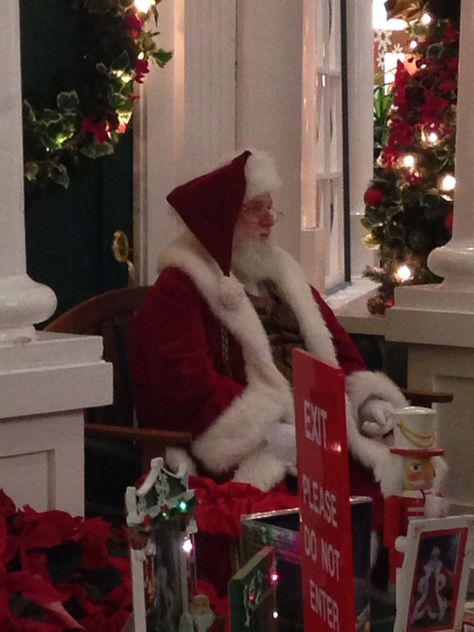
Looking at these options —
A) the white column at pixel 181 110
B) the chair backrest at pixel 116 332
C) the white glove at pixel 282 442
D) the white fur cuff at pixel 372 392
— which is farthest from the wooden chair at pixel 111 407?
the white fur cuff at pixel 372 392

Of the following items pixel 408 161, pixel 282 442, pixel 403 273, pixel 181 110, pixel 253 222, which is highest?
pixel 181 110

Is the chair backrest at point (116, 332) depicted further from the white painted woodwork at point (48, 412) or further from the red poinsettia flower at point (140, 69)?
the white painted woodwork at point (48, 412)

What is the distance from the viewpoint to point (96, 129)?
3.63 meters

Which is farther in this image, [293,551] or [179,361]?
[179,361]

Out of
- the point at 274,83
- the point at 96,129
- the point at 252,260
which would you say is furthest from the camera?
the point at 274,83

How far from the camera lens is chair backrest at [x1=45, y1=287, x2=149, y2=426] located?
135 inches

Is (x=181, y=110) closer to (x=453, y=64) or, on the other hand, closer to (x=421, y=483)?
(x=453, y=64)

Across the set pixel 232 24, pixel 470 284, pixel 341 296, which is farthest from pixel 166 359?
pixel 341 296

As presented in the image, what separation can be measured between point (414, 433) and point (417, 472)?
6cm

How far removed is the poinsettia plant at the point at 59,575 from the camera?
68.1 inches

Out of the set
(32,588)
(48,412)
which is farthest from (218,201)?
(32,588)

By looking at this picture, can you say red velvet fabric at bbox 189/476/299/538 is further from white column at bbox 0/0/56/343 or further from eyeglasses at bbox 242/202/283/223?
eyeglasses at bbox 242/202/283/223

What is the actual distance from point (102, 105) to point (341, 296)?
8.91ft

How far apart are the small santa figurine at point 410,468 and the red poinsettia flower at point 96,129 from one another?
2120 millimetres
